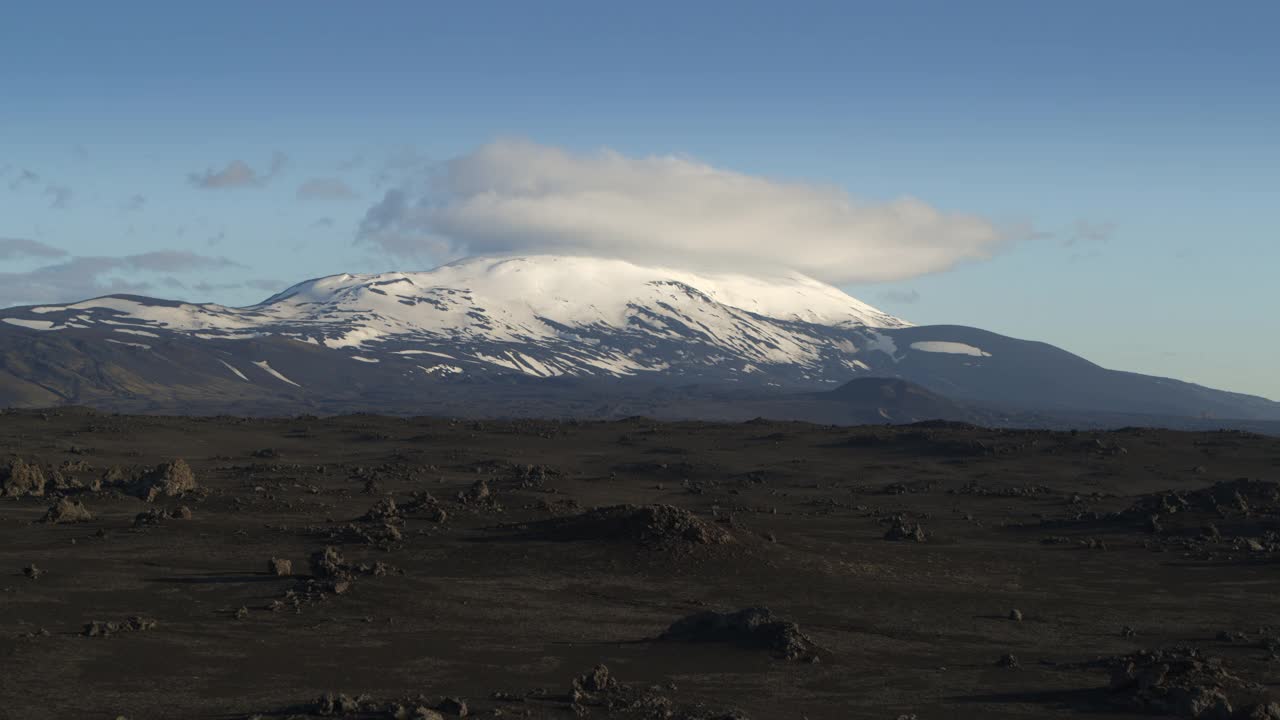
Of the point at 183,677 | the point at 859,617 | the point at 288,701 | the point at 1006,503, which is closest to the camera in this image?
the point at 288,701

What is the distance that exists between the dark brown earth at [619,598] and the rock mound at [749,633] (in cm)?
5

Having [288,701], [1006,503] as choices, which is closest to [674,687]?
[288,701]

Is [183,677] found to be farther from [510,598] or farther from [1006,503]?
[1006,503]

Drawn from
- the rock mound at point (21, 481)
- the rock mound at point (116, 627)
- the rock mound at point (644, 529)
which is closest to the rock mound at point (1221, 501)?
the rock mound at point (644, 529)

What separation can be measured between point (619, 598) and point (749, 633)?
21.0ft

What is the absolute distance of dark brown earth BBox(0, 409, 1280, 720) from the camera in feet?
72.6

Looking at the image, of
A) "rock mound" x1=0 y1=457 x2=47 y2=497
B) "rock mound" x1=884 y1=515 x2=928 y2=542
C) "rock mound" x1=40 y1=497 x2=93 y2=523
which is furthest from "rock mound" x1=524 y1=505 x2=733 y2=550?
"rock mound" x1=0 y1=457 x2=47 y2=497

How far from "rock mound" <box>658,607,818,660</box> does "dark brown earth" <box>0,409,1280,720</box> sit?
0.18 feet

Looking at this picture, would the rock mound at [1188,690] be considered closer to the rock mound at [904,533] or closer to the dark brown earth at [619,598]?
the dark brown earth at [619,598]

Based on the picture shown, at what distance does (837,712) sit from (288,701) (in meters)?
8.54

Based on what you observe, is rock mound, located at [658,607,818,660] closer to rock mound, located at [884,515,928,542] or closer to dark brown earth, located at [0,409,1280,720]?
dark brown earth, located at [0,409,1280,720]

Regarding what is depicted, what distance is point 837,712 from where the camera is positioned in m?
21.5

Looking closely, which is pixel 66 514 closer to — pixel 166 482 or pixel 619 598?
pixel 166 482

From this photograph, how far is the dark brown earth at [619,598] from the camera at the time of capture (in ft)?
72.6
